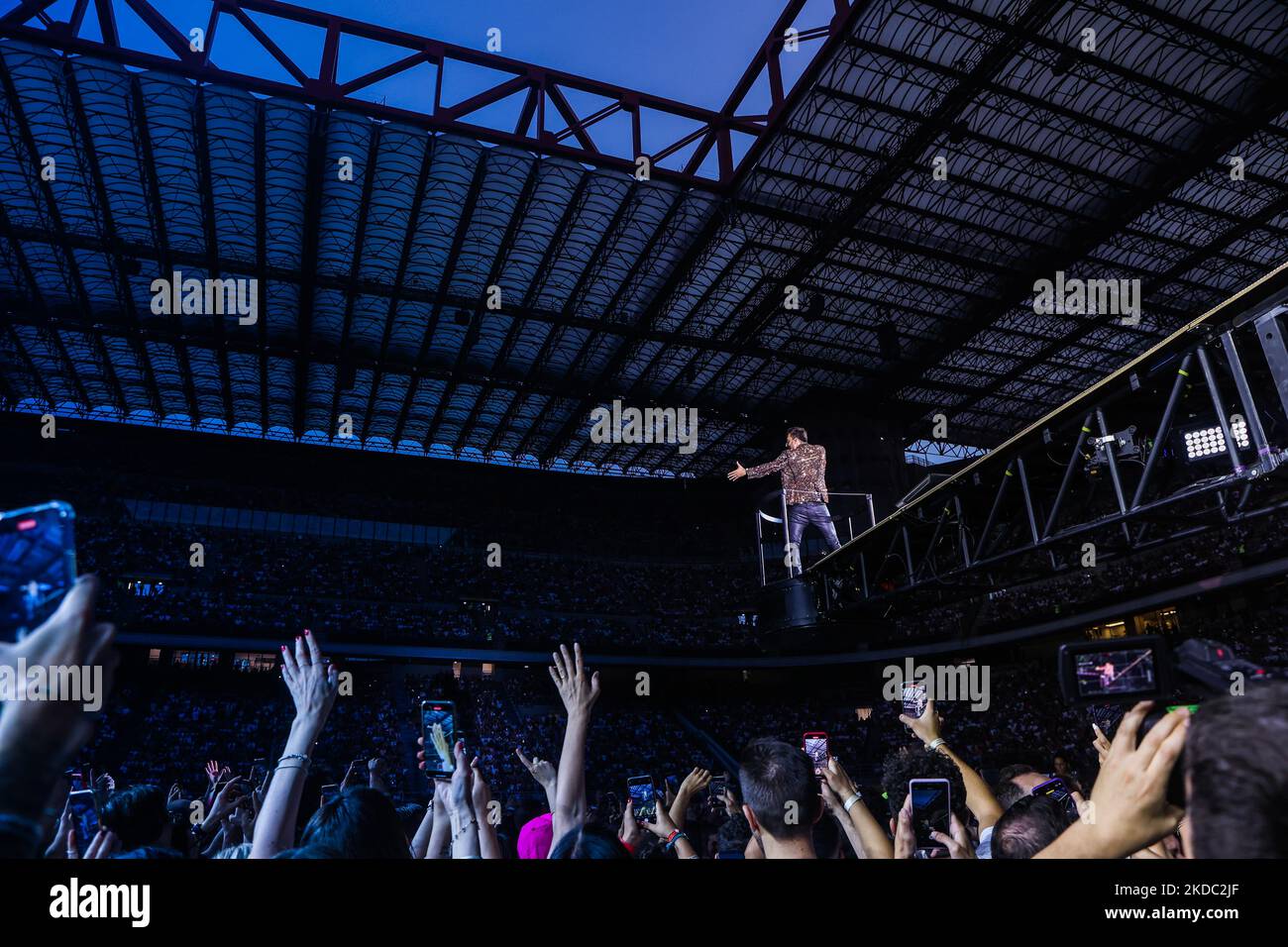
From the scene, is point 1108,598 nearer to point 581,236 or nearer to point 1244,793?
point 581,236

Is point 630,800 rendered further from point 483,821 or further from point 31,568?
point 31,568

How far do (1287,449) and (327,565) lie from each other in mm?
29893

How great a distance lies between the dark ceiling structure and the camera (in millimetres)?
12180

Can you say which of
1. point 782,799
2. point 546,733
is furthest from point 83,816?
point 546,733

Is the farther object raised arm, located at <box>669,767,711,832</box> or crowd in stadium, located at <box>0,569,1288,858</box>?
raised arm, located at <box>669,767,711,832</box>

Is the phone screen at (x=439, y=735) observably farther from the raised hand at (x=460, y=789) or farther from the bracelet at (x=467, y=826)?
the bracelet at (x=467, y=826)

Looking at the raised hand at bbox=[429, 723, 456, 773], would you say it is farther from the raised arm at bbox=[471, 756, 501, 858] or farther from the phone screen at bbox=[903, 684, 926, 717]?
the phone screen at bbox=[903, 684, 926, 717]

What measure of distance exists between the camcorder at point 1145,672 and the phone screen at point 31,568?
174cm

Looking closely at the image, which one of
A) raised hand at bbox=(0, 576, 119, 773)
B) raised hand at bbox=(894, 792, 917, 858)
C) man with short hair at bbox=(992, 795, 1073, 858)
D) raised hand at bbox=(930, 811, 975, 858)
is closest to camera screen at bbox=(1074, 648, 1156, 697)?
man with short hair at bbox=(992, 795, 1073, 858)

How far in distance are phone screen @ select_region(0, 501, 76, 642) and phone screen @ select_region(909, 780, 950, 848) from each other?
3.53 m

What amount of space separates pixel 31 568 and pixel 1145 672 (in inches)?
84.1

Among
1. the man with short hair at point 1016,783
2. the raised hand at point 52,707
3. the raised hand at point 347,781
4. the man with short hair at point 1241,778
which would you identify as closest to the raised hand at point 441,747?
the raised hand at point 347,781

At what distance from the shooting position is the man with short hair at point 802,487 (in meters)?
10.7

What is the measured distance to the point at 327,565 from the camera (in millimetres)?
29297
